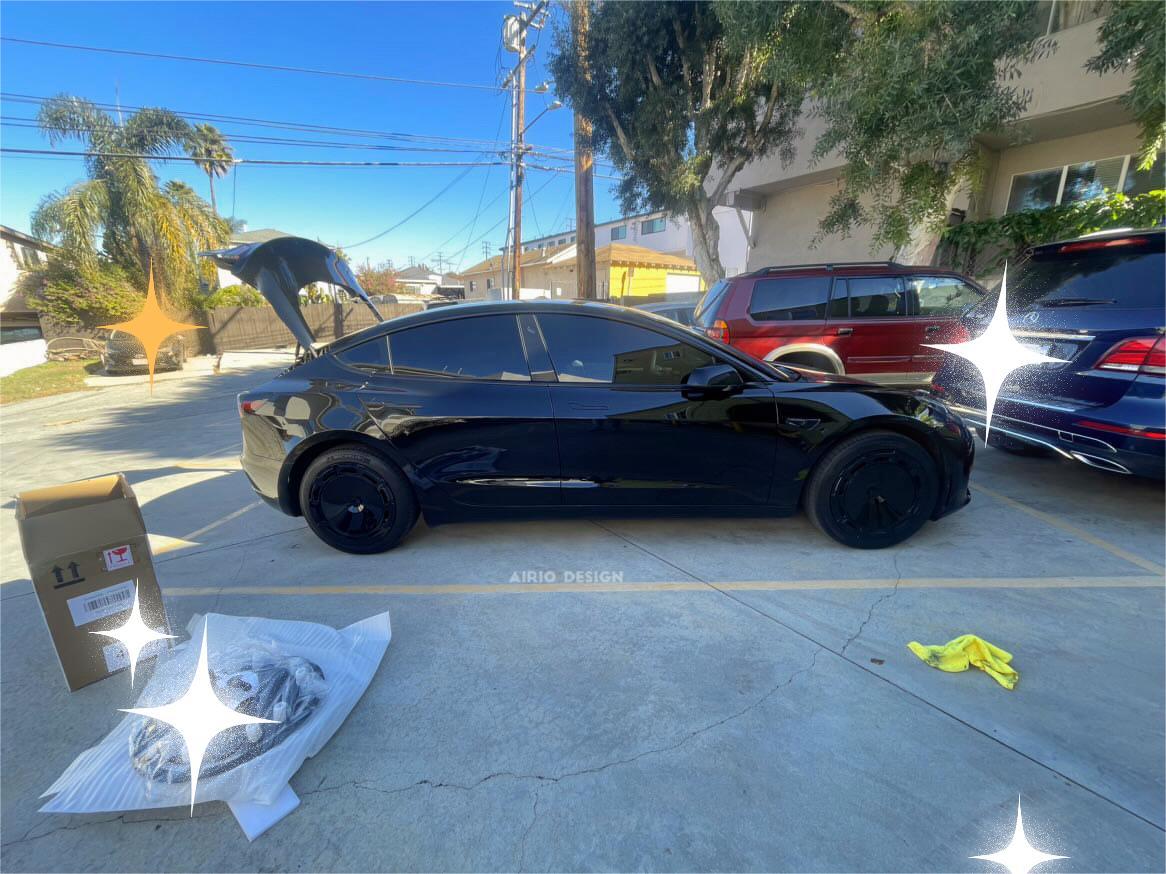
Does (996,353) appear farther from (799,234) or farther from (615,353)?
(799,234)

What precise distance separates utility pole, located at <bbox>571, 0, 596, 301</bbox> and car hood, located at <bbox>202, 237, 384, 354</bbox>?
4.59 metres

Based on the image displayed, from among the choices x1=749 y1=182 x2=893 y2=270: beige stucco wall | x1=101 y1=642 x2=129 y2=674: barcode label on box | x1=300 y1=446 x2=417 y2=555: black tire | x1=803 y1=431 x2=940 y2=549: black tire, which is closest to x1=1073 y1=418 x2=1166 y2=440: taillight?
x1=803 y1=431 x2=940 y2=549: black tire

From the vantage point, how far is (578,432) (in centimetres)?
292

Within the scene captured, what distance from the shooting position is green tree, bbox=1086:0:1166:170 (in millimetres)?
5180

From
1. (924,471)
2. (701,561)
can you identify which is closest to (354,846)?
(701,561)

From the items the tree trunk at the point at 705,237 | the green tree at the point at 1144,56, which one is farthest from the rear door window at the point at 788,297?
the tree trunk at the point at 705,237

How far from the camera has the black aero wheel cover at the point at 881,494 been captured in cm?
300

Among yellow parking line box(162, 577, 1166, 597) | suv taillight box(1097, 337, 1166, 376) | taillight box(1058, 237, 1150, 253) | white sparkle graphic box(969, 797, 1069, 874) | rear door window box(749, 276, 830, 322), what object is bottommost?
white sparkle graphic box(969, 797, 1069, 874)

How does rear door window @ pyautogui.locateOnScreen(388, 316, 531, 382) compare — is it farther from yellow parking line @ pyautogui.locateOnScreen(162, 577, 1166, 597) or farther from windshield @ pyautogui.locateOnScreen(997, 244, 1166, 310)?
windshield @ pyautogui.locateOnScreen(997, 244, 1166, 310)

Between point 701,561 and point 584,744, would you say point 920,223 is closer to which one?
point 701,561

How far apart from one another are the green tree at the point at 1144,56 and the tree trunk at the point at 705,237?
5.59 metres

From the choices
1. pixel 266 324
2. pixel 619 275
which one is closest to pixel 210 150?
pixel 266 324

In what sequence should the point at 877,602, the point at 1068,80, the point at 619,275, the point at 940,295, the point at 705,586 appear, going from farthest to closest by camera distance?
the point at 619,275, the point at 1068,80, the point at 940,295, the point at 705,586, the point at 877,602

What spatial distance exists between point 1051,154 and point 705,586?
11.0 metres
